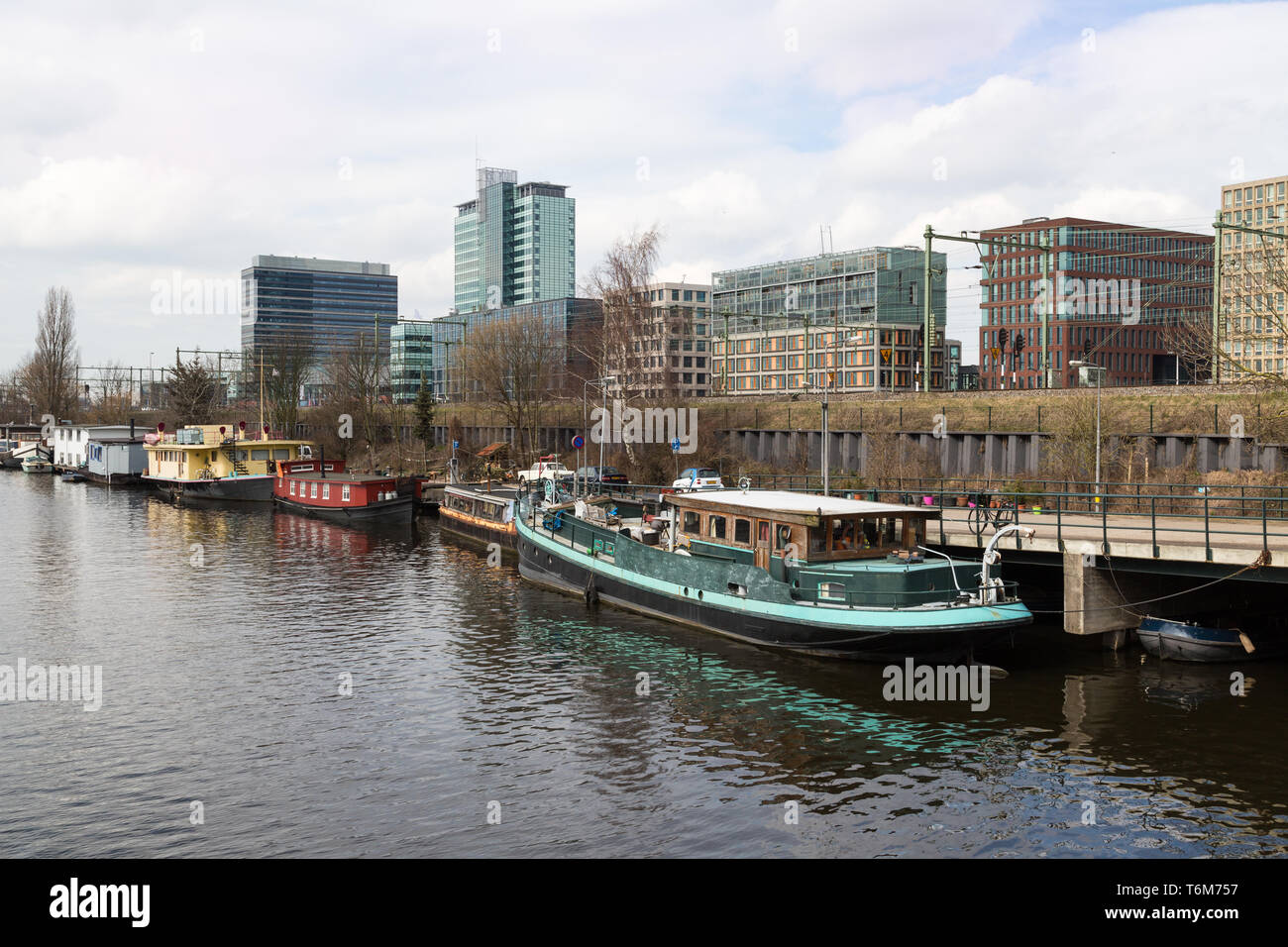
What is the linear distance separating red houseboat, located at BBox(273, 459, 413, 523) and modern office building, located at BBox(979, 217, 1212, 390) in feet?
330

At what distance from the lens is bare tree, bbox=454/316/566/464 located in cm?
8869

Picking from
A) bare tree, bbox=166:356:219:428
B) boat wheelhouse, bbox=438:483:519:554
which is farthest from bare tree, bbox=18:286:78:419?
boat wheelhouse, bbox=438:483:519:554

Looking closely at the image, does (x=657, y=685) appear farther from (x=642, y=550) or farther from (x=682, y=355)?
(x=682, y=355)

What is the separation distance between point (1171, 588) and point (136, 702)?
29.2m

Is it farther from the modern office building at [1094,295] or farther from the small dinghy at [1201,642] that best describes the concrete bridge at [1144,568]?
the modern office building at [1094,295]

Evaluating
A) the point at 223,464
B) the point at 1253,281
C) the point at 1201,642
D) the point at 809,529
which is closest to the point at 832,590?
the point at 809,529

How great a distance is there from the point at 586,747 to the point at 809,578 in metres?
9.35

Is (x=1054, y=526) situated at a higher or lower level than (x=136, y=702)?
higher

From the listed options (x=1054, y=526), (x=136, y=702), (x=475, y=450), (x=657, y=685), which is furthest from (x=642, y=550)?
(x=475, y=450)

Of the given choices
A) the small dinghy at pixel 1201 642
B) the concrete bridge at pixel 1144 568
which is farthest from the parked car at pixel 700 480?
the small dinghy at pixel 1201 642

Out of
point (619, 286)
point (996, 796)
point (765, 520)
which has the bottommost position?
point (996, 796)

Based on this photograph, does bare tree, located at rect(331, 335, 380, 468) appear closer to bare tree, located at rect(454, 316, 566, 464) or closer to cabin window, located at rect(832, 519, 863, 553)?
bare tree, located at rect(454, 316, 566, 464)

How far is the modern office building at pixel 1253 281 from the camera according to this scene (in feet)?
119
